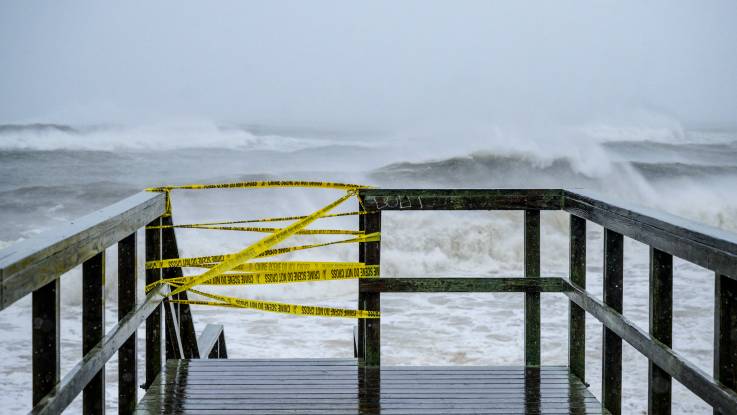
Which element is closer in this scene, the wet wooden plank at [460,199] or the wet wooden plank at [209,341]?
the wet wooden plank at [460,199]

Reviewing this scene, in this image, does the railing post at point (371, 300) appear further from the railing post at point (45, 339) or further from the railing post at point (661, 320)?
the railing post at point (45, 339)

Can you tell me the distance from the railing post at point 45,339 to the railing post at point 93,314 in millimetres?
434

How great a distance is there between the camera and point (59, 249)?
2293mm

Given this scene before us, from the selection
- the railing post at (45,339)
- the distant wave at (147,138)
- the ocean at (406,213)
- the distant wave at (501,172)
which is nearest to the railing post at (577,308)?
the railing post at (45,339)

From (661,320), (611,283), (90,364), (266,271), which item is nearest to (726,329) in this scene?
(661,320)

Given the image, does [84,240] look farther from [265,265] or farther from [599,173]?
[599,173]

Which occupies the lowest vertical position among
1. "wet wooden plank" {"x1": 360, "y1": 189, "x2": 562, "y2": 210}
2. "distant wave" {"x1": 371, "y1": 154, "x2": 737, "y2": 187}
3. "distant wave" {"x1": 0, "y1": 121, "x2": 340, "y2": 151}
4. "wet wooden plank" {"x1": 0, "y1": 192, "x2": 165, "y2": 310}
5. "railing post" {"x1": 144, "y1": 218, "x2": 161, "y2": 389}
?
"railing post" {"x1": 144, "y1": 218, "x2": 161, "y2": 389}

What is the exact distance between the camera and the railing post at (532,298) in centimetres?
412

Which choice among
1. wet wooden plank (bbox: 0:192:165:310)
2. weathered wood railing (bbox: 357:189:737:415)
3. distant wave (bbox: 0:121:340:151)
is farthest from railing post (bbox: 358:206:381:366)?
distant wave (bbox: 0:121:340:151)

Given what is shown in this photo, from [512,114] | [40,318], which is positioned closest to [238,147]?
[512,114]

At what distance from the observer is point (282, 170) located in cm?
3641

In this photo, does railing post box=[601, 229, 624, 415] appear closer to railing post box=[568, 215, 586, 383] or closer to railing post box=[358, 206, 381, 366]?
railing post box=[568, 215, 586, 383]

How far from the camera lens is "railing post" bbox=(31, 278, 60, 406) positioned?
2145mm

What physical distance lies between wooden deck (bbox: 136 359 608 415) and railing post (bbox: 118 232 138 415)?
23 centimetres
